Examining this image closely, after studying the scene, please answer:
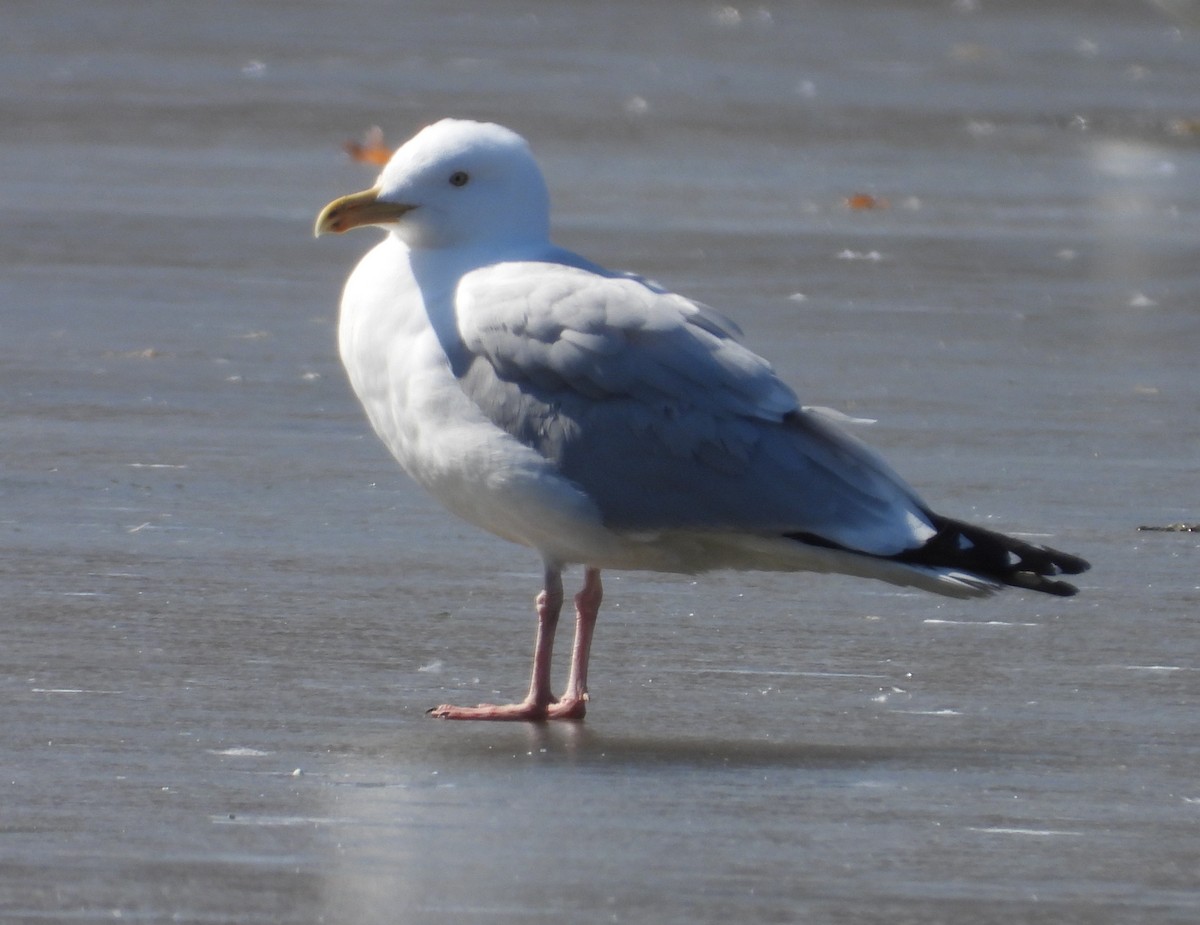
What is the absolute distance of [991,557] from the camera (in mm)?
5465

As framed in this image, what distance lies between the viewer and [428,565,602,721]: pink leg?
5.65 metres

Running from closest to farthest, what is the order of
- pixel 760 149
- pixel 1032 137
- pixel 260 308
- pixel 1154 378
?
pixel 1154 378, pixel 260 308, pixel 760 149, pixel 1032 137

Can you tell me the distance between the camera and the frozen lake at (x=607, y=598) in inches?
179

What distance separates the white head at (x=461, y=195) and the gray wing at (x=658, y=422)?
377 millimetres

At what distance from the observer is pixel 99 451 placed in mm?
8117

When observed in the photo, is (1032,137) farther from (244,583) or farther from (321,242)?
(244,583)

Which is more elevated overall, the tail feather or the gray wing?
the gray wing

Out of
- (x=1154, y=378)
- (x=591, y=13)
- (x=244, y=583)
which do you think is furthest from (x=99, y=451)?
(x=591, y=13)

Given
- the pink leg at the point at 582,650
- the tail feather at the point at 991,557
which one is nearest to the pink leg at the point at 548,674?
the pink leg at the point at 582,650

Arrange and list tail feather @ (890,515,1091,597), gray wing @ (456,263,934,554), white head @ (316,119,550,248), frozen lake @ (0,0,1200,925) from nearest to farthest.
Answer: frozen lake @ (0,0,1200,925) < tail feather @ (890,515,1091,597) < gray wing @ (456,263,934,554) < white head @ (316,119,550,248)

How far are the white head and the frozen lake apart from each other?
0.92 m

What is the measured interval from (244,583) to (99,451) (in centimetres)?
162

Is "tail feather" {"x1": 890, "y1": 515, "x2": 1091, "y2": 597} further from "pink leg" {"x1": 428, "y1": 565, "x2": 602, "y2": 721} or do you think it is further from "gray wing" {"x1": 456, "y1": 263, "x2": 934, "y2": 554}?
"pink leg" {"x1": 428, "y1": 565, "x2": 602, "y2": 721}

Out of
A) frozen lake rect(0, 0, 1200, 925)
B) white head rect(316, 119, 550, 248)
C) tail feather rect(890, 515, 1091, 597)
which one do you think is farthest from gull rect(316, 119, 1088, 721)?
frozen lake rect(0, 0, 1200, 925)
